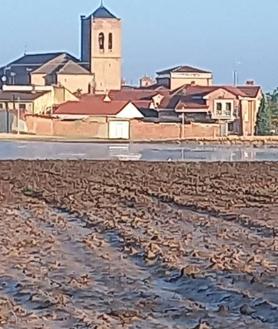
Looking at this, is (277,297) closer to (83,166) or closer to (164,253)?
(164,253)

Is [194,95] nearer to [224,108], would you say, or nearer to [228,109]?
[228,109]

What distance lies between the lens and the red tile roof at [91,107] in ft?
216

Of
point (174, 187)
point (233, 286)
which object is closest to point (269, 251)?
point (233, 286)

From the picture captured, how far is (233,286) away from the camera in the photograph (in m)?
8.55

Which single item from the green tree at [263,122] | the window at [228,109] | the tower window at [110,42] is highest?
the tower window at [110,42]

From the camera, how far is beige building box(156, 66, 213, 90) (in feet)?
315

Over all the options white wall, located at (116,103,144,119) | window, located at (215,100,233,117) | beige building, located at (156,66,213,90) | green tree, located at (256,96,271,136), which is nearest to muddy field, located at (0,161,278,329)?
white wall, located at (116,103,144,119)

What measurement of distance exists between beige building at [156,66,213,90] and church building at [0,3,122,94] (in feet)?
22.6

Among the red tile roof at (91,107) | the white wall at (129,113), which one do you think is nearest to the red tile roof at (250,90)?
the white wall at (129,113)

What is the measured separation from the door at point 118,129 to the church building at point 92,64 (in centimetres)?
2329

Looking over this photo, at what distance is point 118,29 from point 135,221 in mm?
78898

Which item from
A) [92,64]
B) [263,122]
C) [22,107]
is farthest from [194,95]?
[92,64]

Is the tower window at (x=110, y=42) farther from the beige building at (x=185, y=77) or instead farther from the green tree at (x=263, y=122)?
the green tree at (x=263, y=122)

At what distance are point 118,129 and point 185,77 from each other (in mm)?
34265
